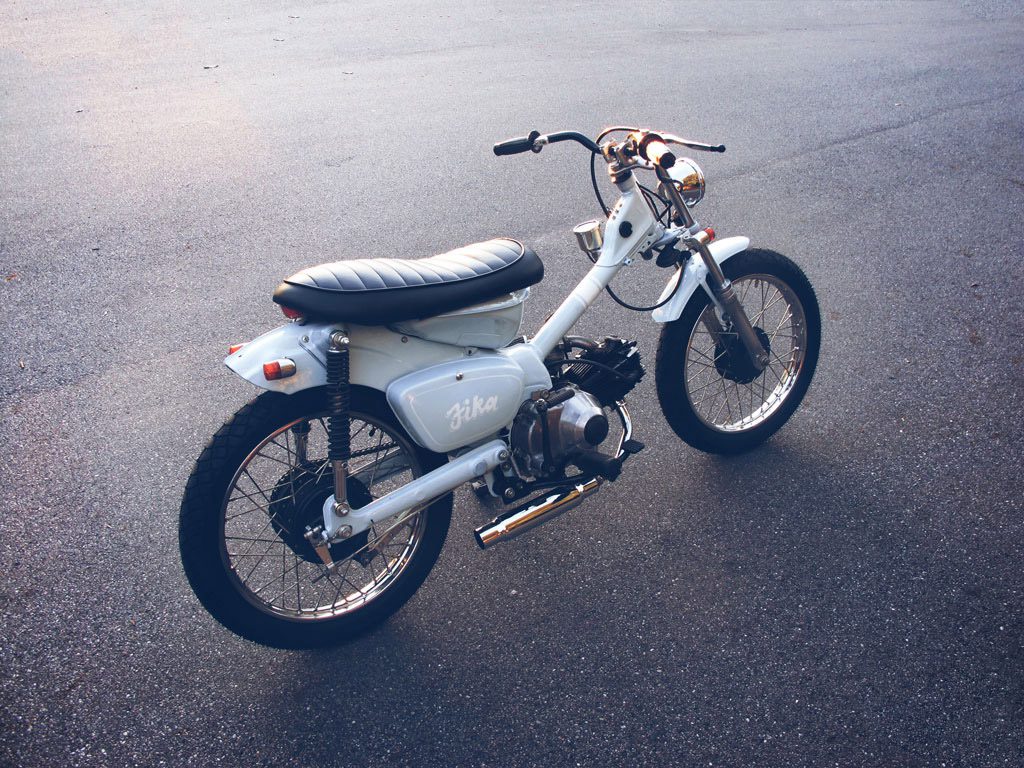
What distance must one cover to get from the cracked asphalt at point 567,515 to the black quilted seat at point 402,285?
1.11 metres

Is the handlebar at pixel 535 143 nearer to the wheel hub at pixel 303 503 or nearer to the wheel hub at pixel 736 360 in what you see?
the wheel hub at pixel 736 360

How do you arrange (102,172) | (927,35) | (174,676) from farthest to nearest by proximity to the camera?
(927,35) < (102,172) < (174,676)

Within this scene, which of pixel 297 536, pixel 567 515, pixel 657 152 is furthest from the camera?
pixel 567 515

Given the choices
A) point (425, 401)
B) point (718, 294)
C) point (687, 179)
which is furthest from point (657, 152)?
point (425, 401)

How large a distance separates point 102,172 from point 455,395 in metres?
4.92

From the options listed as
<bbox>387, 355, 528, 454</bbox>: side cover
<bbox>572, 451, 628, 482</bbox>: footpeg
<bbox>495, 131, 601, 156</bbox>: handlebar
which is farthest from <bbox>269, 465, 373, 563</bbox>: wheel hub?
<bbox>495, 131, 601, 156</bbox>: handlebar

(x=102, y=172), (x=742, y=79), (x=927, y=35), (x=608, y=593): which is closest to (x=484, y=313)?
(x=608, y=593)

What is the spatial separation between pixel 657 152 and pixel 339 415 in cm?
137

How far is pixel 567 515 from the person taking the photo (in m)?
3.33

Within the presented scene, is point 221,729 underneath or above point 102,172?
underneath

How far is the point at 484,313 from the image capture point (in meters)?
2.65

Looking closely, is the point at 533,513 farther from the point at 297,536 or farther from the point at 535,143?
the point at 535,143

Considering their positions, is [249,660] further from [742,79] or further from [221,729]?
[742,79]

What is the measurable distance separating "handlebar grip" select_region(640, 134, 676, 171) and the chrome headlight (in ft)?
0.37
